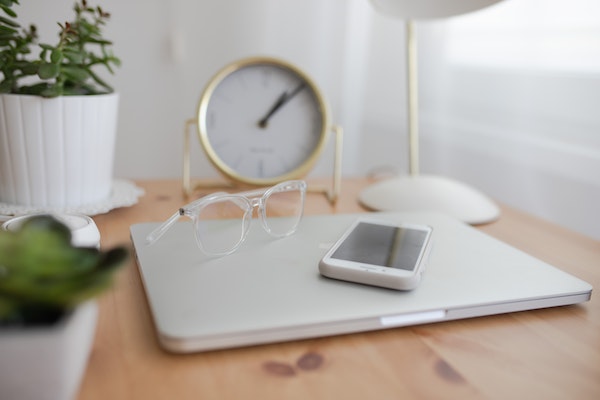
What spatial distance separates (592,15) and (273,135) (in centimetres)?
54

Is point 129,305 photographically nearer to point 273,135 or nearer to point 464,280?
point 464,280

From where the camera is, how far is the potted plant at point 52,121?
0.69 meters

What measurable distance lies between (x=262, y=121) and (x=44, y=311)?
0.63m

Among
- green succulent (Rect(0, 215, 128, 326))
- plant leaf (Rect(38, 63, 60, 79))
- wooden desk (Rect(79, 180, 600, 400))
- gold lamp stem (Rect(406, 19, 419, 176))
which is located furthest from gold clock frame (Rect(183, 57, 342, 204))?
green succulent (Rect(0, 215, 128, 326))

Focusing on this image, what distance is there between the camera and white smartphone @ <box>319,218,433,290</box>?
51 centimetres

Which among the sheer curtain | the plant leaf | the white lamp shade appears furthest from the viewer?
the sheer curtain

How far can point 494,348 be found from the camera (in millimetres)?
465

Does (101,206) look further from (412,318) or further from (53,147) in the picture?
(412,318)

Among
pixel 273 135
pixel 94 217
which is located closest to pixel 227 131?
pixel 273 135

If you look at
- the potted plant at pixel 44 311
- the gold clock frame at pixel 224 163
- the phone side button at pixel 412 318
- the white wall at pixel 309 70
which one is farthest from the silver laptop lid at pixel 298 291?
the white wall at pixel 309 70

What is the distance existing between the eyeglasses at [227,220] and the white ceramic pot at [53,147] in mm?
191

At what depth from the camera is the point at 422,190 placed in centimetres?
88

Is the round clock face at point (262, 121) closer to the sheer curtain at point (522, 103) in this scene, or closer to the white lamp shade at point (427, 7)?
the white lamp shade at point (427, 7)

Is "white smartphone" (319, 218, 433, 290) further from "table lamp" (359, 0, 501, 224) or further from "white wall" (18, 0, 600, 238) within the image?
"white wall" (18, 0, 600, 238)
